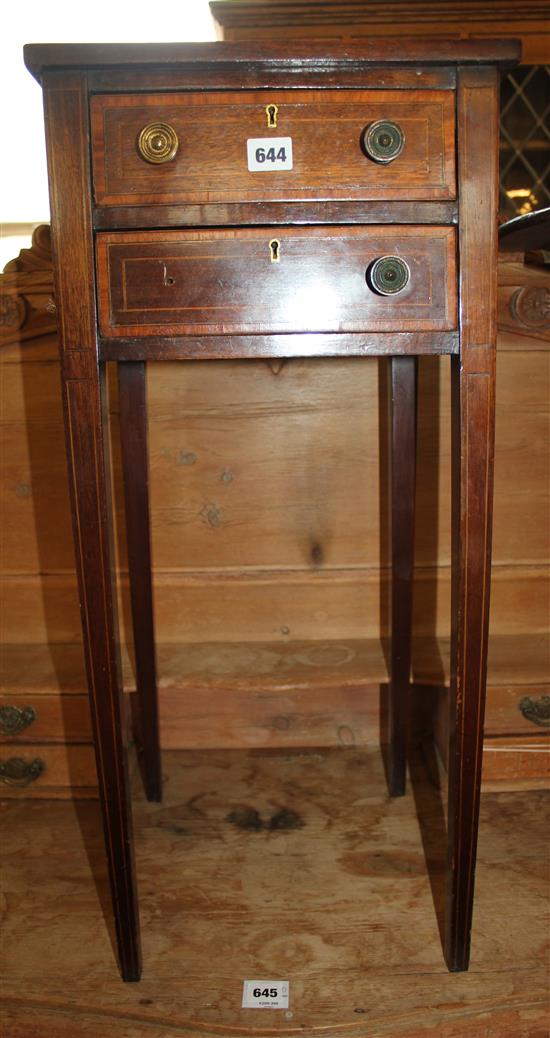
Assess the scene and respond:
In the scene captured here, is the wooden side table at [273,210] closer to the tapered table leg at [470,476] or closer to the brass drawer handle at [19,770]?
the tapered table leg at [470,476]

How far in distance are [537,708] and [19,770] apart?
892 mm

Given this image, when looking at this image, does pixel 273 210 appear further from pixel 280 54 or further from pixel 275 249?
pixel 280 54

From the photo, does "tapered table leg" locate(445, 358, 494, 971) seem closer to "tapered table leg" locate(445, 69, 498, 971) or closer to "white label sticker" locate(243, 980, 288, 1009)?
"tapered table leg" locate(445, 69, 498, 971)

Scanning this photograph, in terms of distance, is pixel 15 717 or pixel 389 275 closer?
pixel 389 275

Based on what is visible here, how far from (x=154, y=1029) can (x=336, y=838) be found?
1.39 ft

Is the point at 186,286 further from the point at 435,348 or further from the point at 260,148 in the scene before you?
the point at 435,348

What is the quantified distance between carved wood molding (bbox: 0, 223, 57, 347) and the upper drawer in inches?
21.4

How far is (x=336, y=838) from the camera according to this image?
1297mm

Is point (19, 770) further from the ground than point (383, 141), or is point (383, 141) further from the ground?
point (383, 141)

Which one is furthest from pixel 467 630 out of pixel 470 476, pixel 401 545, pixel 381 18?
pixel 381 18

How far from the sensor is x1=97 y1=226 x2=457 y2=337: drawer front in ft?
2.78

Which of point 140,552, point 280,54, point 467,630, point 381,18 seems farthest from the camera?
point 381,18

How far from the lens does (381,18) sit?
192cm

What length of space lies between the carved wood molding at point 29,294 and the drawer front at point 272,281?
0.54m
